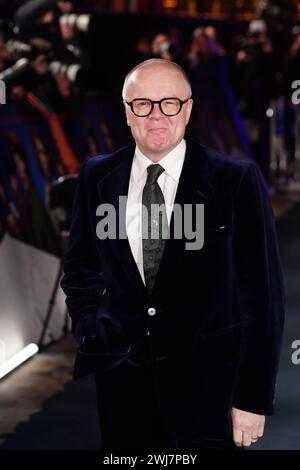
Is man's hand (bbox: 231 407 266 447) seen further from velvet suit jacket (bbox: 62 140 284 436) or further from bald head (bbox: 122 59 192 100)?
bald head (bbox: 122 59 192 100)

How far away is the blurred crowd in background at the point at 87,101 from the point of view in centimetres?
847

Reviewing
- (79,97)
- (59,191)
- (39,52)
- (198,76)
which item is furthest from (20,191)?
(198,76)

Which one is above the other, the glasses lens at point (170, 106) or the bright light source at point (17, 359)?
the glasses lens at point (170, 106)

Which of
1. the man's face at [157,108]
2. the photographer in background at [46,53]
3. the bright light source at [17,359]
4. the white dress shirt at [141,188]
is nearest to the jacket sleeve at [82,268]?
the white dress shirt at [141,188]

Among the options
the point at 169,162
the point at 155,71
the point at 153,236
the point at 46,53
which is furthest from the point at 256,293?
the point at 46,53

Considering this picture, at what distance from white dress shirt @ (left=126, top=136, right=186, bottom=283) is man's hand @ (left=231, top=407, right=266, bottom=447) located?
20.5 inches

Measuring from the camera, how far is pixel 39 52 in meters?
8.75

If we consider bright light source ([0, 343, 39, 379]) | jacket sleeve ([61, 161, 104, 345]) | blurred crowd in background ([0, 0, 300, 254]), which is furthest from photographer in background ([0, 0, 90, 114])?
jacket sleeve ([61, 161, 104, 345])

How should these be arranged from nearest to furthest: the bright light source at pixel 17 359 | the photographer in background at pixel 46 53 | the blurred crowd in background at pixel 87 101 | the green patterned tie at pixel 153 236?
the green patterned tie at pixel 153 236, the bright light source at pixel 17 359, the blurred crowd in background at pixel 87 101, the photographer in background at pixel 46 53

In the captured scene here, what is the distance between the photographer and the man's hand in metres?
3.48

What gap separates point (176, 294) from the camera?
11.2 feet

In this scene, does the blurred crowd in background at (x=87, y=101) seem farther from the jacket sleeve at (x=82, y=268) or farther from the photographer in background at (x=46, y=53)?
the jacket sleeve at (x=82, y=268)

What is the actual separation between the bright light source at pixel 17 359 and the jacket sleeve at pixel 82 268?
12.7 ft

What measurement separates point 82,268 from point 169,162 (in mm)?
450
